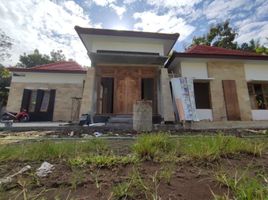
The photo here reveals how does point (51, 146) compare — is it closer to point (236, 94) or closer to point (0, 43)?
point (236, 94)

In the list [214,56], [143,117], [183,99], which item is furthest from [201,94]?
[143,117]

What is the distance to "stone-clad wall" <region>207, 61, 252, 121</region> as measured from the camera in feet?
32.7

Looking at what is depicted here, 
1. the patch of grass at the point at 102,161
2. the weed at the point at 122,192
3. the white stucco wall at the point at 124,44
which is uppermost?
the white stucco wall at the point at 124,44

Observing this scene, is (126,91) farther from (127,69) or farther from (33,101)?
(33,101)

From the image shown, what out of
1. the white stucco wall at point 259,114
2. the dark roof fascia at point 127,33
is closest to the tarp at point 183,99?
the dark roof fascia at point 127,33

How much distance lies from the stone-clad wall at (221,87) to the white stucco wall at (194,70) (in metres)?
0.28

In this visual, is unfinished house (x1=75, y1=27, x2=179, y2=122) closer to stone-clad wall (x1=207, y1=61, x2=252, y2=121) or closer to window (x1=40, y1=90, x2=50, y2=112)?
stone-clad wall (x1=207, y1=61, x2=252, y2=121)

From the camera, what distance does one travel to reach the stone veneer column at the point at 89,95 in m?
8.54

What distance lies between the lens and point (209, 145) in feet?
7.91

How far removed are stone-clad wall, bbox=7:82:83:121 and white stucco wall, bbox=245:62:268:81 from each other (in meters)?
11.0

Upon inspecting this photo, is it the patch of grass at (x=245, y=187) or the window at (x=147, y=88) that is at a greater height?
the window at (x=147, y=88)

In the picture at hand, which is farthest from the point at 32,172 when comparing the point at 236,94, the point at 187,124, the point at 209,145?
the point at 236,94

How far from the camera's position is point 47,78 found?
12875mm

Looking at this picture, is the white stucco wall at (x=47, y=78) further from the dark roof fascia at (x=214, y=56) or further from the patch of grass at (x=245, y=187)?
the patch of grass at (x=245, y=187)
